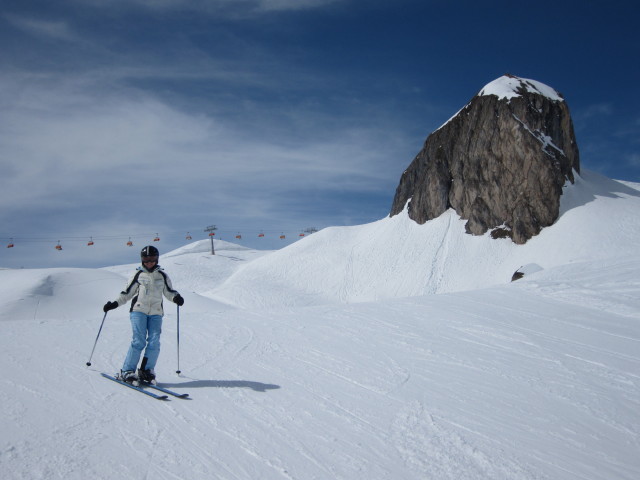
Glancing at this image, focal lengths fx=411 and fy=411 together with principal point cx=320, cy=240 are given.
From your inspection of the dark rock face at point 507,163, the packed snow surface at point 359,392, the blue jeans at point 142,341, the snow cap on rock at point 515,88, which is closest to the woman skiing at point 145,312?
A: the blue jeans at point 142,341

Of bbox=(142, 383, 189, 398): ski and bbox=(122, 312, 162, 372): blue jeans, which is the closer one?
bbox=(142, 383, 189, 398): ski

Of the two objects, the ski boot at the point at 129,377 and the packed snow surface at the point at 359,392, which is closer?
the packed snow surface at the point at 359,392

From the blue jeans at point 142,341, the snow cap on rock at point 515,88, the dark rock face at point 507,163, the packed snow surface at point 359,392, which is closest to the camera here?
the packed snow surface at point 359,392

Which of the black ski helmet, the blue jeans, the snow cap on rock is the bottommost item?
the blue jeans

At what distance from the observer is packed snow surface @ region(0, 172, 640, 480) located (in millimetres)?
3787

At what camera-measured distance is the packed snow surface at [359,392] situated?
149 inches

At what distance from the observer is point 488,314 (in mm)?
10328

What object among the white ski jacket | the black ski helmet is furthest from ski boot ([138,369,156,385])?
the black ski helmet

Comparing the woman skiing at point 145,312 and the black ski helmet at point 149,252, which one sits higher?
the black ski helmet at point 149,252

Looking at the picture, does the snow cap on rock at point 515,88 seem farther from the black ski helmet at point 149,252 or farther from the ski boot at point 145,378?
the ski boot at point 145,378

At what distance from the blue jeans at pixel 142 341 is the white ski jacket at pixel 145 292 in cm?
12

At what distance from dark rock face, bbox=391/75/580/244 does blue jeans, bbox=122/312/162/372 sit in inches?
1617

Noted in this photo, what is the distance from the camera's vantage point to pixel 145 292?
6105 millimetres

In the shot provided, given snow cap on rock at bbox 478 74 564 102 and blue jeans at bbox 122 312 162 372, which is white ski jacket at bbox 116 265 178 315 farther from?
snow cap on rock at bbox 478 74 564 102
